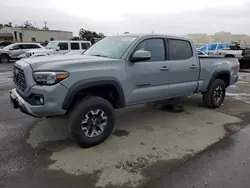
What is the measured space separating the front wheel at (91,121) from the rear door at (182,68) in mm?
1572

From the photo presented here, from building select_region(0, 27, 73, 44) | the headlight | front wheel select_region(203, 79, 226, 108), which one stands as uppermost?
building select_region(0, 27, 73, 44)

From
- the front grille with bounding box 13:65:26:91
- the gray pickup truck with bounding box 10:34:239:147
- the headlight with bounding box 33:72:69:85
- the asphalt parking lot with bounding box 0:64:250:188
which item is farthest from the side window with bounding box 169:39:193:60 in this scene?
the front grille with bounding box 13:65:26:91

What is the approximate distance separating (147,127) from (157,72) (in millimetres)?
1138

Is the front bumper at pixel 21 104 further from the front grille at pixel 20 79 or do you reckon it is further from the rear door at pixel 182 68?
the rear door at pixel 182 68

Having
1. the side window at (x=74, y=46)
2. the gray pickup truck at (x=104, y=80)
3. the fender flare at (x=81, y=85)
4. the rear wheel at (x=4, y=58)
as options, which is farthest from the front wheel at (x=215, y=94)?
the rear wheel at (x=4, y=58)

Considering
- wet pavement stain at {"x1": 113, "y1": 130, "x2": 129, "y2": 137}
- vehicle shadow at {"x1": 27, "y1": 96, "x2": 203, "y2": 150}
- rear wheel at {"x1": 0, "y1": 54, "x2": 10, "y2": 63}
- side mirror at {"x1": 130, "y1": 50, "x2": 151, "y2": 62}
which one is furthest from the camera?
rear wheel at {"x1": 0, "y1": 54, "x2": 10, "y2": 63}

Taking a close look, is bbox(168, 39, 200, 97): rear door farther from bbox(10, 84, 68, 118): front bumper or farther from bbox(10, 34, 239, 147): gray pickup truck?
bbox(10, 84, 68, 118): front bumper

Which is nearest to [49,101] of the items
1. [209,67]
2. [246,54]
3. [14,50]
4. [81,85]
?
[81,85]

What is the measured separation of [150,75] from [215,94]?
8.29ft

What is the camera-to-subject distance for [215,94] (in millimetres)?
5543

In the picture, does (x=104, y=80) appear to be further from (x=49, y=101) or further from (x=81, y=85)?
(x=49, y=101)

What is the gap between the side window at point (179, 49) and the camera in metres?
4.39

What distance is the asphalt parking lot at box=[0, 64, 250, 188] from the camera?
265cm

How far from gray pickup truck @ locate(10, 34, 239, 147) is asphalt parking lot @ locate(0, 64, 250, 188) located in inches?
17.3
